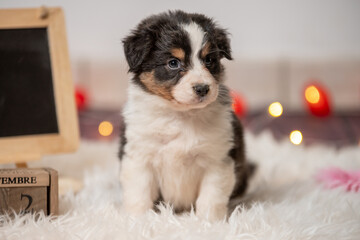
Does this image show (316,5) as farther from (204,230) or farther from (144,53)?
(204,230)

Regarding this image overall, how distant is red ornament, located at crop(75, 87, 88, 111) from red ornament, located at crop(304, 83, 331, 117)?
9.53ft

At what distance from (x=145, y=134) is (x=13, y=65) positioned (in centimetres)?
113

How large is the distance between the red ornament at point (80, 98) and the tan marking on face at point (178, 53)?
3.43 metres

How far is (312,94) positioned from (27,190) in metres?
3.47

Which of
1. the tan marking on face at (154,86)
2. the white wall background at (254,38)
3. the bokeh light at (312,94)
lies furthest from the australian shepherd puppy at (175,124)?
the white wall background at (254,38)

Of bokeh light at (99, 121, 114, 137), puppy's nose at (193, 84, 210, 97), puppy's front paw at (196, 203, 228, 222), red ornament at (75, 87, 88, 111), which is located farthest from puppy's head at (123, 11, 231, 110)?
red ornament at (75, 87, 88, 111)

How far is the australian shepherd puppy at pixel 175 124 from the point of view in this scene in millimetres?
2232

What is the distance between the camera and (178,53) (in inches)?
86.8

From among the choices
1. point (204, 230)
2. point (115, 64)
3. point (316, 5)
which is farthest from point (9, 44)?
point (316, 5)

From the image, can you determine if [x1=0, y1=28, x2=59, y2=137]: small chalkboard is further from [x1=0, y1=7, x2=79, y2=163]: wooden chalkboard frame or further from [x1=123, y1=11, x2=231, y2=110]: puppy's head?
[x1=123, y1=11, x2=231, y2=110]: puppy's head

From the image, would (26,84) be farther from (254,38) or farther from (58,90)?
(254,38)

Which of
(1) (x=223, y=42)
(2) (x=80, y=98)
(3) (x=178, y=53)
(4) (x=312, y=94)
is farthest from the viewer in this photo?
(2) (x=80, y=98)

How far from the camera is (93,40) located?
5.66 m

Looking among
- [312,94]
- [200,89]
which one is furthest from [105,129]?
[200,89]
